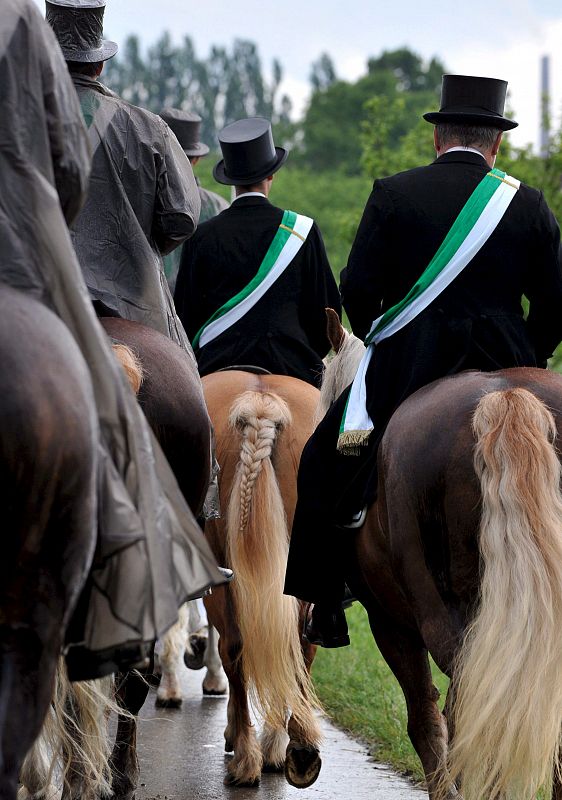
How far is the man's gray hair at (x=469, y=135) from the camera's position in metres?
5.52

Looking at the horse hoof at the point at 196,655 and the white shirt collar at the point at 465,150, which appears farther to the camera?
the horse hoof at the point at 196,655

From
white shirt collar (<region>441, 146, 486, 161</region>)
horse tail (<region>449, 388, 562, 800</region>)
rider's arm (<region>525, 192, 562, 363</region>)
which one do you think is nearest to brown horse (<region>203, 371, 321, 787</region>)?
rider's arm (<region>525, 192, 562, 363</region>)

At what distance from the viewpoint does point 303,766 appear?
20.3ft

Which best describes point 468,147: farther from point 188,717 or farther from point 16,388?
point 188,717

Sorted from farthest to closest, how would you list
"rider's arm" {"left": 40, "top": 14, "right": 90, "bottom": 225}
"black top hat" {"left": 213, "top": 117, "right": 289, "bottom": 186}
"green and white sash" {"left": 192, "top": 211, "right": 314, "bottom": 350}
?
1. "black top hat" {"left": 213, "top": 117, "right": 289, "bottom": 186}
2. "green and white sash" {"left": 192, "top": 211, "right": 314, "bottom": 350}
3. "rider's arm" {"left": 40, "top": 14, "right": 90, "bottom": 225}

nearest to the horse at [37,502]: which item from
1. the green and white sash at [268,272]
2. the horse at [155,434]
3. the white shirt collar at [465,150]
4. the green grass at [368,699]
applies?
the horse at [155,434]

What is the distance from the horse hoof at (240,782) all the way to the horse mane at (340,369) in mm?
1690

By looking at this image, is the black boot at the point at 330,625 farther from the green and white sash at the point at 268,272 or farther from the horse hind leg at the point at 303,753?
the green and white sash at the point at 268,272

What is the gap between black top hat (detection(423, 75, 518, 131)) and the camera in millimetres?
5512

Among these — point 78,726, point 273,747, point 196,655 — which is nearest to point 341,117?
point 196,655

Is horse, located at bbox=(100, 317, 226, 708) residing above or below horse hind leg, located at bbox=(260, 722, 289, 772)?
above

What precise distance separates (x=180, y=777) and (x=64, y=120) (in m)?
3.93

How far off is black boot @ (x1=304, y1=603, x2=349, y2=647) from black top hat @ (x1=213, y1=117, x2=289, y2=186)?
2.73 metres

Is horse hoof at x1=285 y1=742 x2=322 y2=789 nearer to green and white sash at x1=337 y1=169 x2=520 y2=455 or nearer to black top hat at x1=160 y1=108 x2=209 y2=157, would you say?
green and white sash at x1=337 y1=169 x2=520 y2=455
